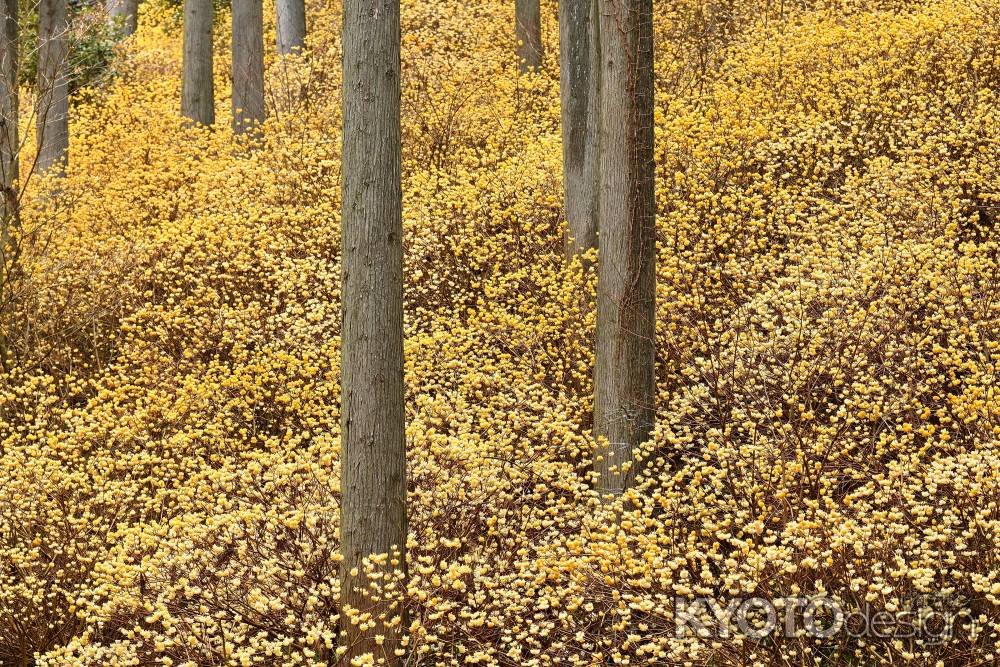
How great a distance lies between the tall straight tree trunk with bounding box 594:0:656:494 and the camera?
575cm

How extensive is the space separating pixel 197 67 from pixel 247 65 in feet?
2.44

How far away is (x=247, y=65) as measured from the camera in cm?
1442

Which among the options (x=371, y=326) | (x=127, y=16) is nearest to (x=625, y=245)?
(x=371, y=326)

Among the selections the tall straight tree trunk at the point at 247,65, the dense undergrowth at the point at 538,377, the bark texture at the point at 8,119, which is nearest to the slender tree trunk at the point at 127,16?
the tall straight tree trunk at the point at 247,65

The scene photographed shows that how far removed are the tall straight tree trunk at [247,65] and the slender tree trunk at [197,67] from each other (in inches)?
16.3

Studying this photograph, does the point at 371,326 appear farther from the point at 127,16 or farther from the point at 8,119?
the point at 127,16

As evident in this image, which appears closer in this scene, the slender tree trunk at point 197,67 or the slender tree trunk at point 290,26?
the slender tree trunk at point 197,67

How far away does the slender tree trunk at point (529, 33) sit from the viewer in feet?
46.6

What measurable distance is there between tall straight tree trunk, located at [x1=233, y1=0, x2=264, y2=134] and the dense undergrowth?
0.79 m

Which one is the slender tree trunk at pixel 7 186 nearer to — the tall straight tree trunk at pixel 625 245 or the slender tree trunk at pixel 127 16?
the tall straight tree trunk at pixel 625 245

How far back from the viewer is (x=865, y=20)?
11.3m

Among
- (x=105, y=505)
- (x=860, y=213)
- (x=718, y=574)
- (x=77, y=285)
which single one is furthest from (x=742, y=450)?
(x=77, y=285)

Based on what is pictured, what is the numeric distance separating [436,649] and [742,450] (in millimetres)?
2141

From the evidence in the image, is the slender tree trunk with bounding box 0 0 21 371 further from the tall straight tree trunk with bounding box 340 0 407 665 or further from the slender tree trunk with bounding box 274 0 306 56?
the slender tree trunk with bounding box 274 0 306 56
